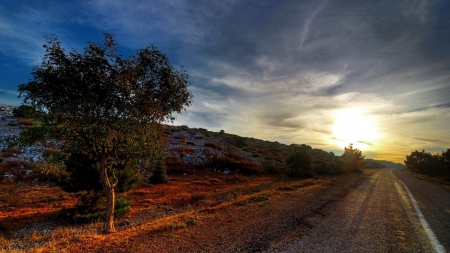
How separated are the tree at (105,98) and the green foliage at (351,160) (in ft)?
179

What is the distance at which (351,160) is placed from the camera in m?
60.5

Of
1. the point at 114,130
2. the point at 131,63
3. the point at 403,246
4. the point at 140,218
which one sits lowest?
the point at 140,218

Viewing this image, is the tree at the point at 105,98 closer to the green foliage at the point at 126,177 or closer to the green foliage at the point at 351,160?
the green foliage at the point at 126,177

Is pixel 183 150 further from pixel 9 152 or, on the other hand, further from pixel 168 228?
pixel 168 228

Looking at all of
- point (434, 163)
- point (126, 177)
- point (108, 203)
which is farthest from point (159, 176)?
point (434, 163)

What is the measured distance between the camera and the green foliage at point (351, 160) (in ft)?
187

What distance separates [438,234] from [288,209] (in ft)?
19.8

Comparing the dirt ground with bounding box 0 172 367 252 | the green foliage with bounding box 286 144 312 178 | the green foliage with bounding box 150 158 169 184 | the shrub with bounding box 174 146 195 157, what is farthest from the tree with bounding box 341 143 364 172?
the dirt ground with bounding box 0 172 367 252

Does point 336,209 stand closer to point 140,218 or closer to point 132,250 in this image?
point 132,250

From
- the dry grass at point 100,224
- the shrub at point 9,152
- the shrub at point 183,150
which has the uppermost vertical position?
the shrub at point 183,150

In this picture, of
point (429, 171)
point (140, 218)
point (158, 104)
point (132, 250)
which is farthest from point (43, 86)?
point (429, 171)

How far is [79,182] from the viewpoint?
14.9m

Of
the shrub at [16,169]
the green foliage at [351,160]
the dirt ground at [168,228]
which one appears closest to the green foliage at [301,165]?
the green foliage at [351,160]

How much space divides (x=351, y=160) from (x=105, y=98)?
2615 inches
